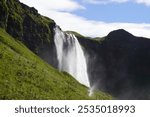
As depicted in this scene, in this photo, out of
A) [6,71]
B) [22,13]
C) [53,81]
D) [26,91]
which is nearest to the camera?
[26,91]

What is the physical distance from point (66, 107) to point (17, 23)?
14618 cm

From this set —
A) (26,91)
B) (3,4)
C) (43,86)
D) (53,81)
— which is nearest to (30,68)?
(53,81)

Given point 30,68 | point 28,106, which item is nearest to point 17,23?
point 30,68

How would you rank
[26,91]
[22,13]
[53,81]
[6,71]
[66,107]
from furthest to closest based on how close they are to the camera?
[22,13] → [53,81] → [6,71] → [26,91] → [66,107]

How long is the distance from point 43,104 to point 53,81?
59.7m

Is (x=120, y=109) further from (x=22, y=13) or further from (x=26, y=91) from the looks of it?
(x=22, y=13)

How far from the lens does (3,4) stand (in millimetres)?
179875

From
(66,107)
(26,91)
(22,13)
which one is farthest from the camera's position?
(22,13)

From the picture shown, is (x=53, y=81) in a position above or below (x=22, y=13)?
below

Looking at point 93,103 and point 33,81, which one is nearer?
point 93,103

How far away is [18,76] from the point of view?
94.9 m

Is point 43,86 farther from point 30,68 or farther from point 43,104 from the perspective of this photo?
point 43,104

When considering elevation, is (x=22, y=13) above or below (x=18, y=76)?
above

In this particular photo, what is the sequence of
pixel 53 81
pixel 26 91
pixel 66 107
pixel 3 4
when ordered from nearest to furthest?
pixel 66 107, pixel 26 91, pixel 53 81, pixel 3 4
